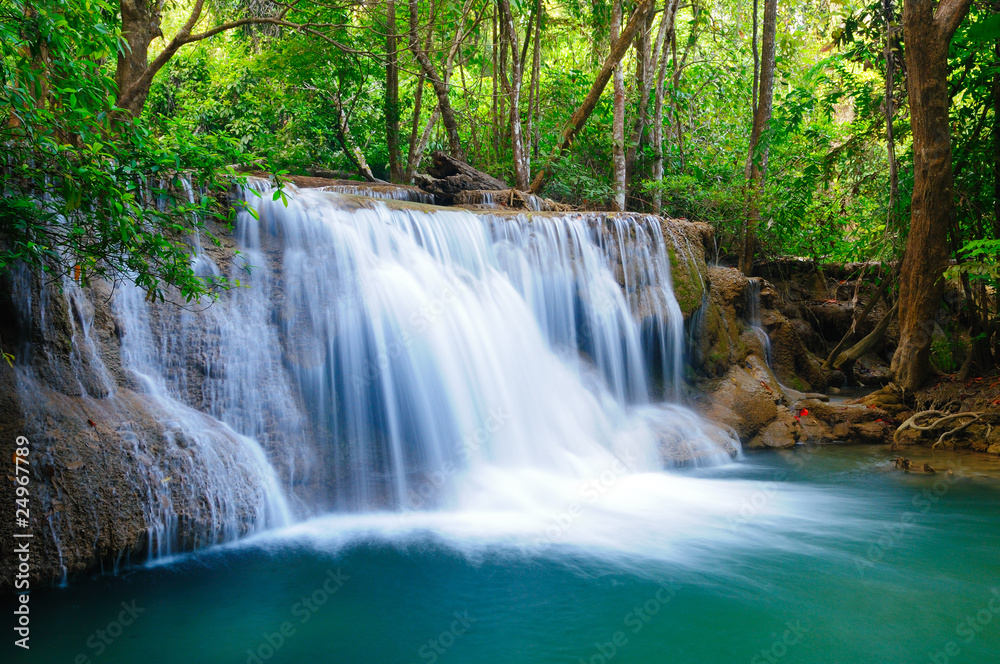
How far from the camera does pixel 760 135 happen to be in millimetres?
12305

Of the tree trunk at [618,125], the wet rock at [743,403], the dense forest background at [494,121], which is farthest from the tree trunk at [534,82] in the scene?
the wet rock at [743,403]

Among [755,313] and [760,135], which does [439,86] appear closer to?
[760,135]

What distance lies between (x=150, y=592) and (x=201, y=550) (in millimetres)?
664

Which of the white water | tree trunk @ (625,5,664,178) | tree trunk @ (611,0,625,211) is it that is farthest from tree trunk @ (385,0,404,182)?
the white water

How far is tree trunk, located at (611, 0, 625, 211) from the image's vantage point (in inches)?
489

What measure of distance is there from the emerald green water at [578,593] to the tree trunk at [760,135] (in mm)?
7140

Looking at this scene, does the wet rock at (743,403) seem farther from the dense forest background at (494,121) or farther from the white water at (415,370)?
the dense forest background at (494,121)

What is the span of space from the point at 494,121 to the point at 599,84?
11.1 feet

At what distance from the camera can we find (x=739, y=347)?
9898mm

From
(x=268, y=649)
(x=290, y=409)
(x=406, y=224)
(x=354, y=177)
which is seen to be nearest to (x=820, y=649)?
(x=268, y=649)

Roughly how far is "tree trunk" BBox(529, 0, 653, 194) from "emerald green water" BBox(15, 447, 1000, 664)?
8.22m

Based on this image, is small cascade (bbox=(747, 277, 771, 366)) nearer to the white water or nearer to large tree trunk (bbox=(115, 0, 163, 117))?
the white water

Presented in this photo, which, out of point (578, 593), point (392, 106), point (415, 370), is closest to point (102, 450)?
point (415, 370)

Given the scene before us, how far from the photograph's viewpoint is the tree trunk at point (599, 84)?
12.1 meters
